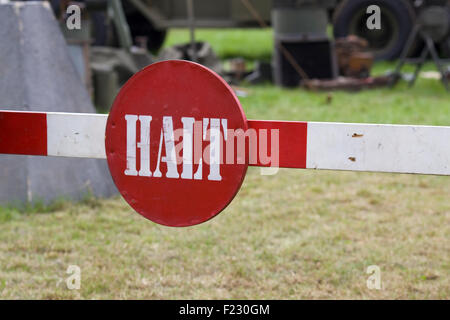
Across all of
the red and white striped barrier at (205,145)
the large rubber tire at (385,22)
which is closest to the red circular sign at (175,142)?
the red and white striped barrier at (205,145)

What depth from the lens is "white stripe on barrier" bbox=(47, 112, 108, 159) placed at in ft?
5.68

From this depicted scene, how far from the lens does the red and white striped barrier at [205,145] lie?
1565mm

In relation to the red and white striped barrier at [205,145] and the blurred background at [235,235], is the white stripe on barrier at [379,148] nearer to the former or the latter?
the red and white striped barrier at [205,145]

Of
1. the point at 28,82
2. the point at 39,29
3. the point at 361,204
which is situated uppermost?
the point at 39,29

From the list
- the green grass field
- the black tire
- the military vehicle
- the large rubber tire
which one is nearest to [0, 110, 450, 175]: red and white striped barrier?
the green grass field

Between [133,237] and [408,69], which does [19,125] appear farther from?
[408,69]

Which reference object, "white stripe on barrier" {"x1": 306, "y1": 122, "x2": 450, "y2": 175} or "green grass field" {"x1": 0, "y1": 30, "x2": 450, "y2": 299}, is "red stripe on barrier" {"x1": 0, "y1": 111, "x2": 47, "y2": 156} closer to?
"white stripe on barrier" {"x1": 306, "y1": 122, "x2": 450, "y2": 175}

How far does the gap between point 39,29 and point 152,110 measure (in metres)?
2.35

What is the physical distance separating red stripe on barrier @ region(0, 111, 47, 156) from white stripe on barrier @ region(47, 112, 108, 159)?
2cm

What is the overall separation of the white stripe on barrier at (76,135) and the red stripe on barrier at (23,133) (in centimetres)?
2

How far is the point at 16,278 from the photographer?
2.84 meters

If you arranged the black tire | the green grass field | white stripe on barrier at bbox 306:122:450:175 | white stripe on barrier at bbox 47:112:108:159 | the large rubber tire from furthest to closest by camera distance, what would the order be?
the black tire → the large rubber tire → the green grass field → white stripe on barrier at bbox 47:112:108:159 → white stripe on barrier at bbox 306:122:450:175

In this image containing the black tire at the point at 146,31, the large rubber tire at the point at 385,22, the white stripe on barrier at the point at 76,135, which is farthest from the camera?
the black tire at the point at 146,31
